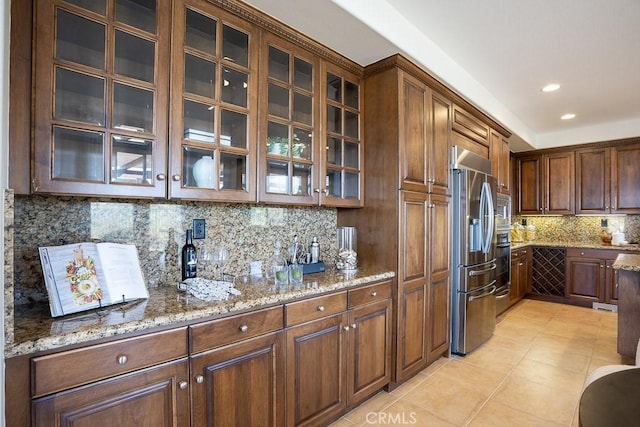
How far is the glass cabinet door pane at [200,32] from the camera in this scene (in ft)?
5.26

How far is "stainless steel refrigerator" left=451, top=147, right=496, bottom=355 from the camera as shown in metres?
2.88

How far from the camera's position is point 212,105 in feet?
5.43

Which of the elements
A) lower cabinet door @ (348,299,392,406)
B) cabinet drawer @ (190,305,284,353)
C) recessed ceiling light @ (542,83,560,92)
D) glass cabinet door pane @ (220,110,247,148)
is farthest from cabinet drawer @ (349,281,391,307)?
recessed ceiling light @ (542,83,560,92)

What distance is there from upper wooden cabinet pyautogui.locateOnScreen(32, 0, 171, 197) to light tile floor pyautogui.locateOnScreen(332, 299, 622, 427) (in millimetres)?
1911

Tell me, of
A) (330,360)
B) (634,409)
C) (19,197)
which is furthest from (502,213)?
(19,197)

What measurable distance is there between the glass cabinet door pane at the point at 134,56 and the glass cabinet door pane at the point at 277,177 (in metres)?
0.75

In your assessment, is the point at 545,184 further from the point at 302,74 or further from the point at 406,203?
the point at 302,74

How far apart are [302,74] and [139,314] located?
1.69m

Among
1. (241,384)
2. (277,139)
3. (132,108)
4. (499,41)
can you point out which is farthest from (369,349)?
(499,41)

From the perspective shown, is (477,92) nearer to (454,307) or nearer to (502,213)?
(502,213)

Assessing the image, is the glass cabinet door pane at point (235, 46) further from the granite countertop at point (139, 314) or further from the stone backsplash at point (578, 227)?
the stone backsplash at point (578, 227)

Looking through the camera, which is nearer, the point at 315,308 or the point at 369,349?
the point at 315,308

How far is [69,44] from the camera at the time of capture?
1.26m

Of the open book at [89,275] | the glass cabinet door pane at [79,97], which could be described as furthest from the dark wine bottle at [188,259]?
the glass cabinet door pane at [79,97]
